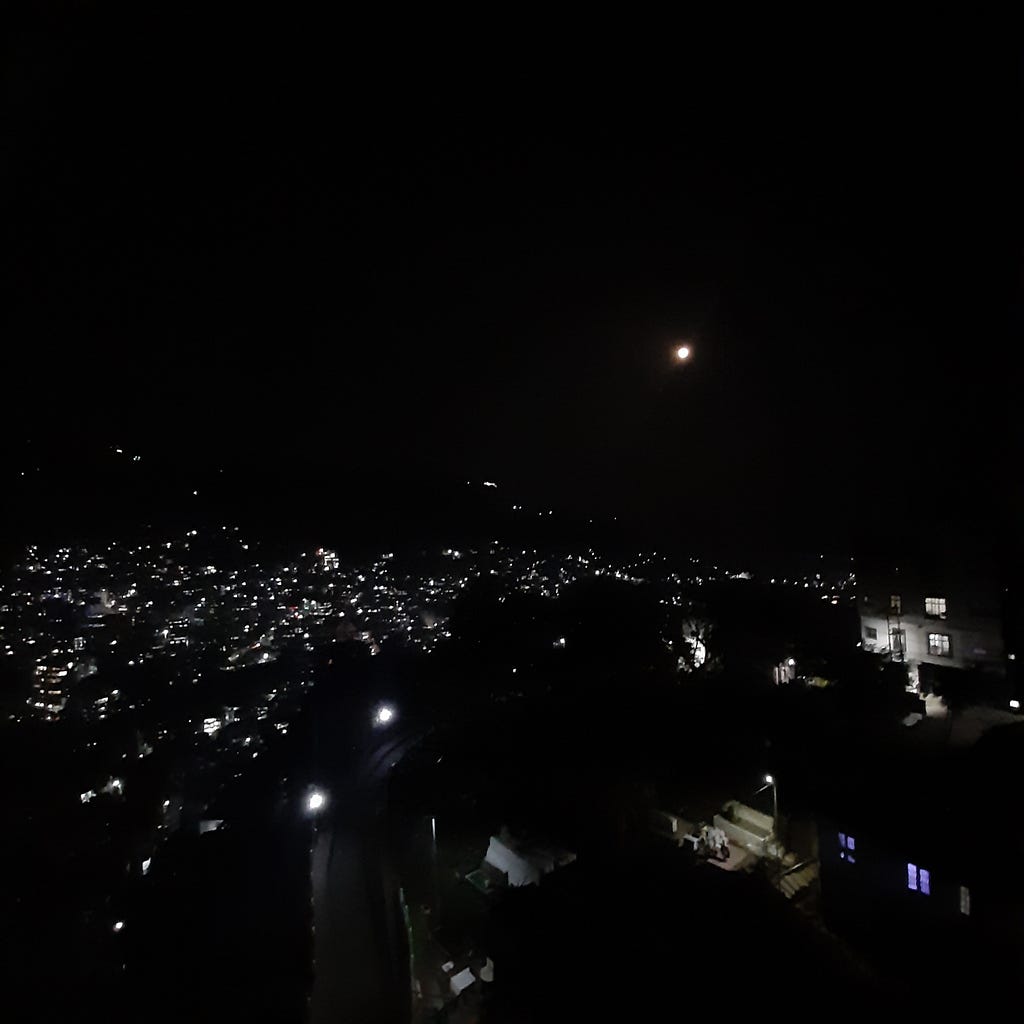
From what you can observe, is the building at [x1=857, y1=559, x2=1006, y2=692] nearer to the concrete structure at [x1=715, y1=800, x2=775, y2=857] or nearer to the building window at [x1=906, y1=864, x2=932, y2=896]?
the concrete structure at [x1=715, y1=800, x2=775, y2=857]

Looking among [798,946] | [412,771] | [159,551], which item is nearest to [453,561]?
[159,551]

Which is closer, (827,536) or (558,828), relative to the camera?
(558,828)

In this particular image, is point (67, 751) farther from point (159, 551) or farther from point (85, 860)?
point (159, 551)

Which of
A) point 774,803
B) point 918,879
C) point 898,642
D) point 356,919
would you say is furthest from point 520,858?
point 898,642

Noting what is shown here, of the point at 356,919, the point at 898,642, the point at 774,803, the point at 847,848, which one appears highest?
the point at 898,642

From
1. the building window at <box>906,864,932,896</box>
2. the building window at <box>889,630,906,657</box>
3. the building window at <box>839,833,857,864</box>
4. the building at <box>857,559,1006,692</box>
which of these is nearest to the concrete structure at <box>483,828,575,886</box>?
the building window at <box>839,833,857,864</box>

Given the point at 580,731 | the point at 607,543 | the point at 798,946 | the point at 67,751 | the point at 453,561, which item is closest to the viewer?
the point at 798,946

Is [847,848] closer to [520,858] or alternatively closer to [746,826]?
[746,826]
